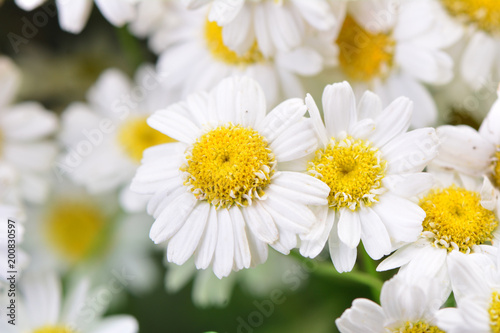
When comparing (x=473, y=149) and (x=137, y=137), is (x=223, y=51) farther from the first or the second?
(x=473, y=149)

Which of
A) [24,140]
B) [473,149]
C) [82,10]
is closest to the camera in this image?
[473,149]

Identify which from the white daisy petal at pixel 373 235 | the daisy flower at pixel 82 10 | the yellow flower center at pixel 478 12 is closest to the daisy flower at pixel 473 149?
the white daisy petal at pixel 373 235

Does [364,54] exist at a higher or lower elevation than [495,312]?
higher

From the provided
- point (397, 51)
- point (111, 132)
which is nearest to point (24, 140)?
point (111, 132)

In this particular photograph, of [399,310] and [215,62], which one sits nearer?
[399,310]

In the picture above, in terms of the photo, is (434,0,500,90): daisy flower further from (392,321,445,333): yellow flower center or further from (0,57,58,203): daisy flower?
(0,57,58,203): daisy flower

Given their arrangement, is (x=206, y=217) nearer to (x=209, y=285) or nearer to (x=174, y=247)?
(x=174, y=247)
